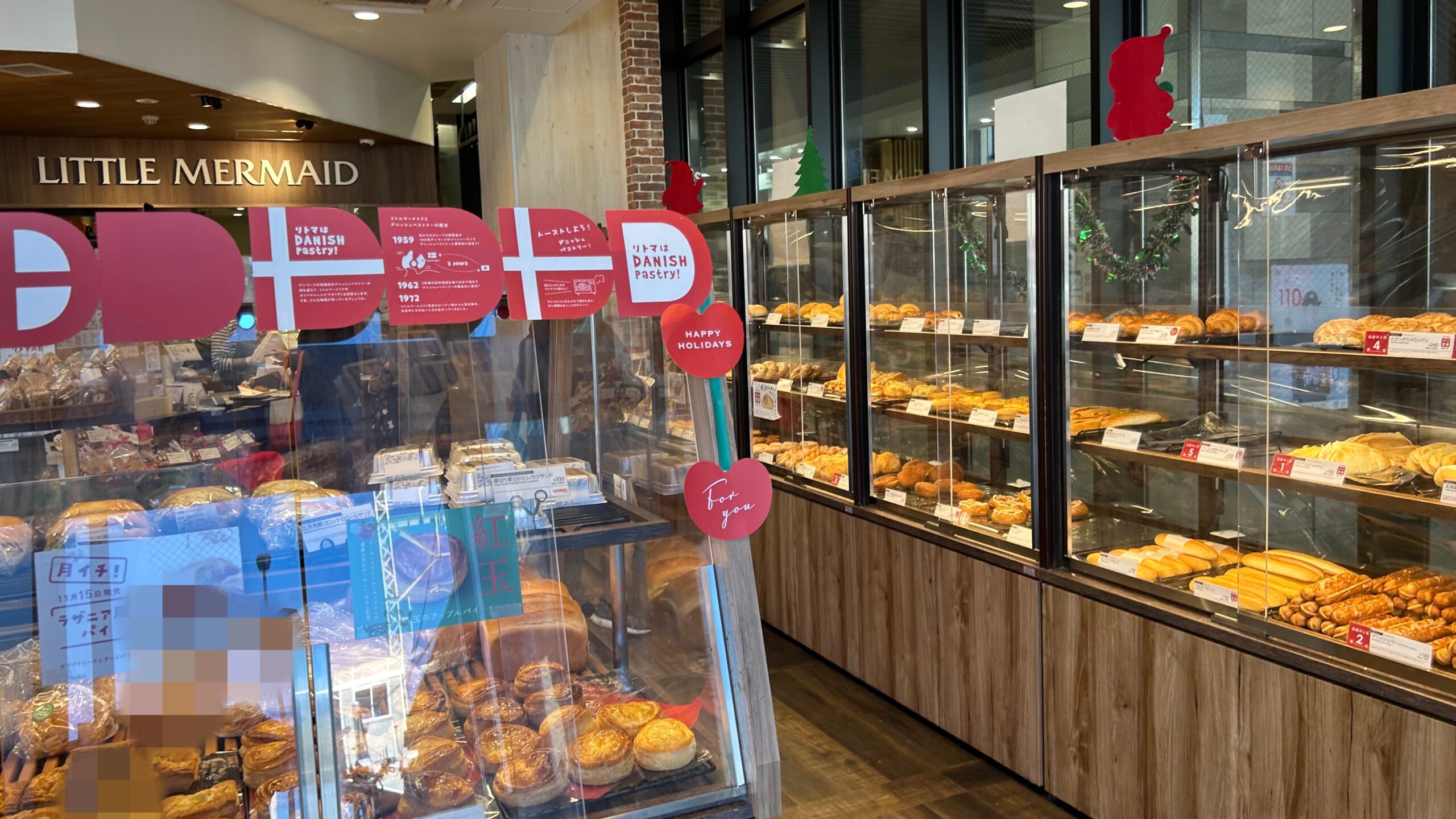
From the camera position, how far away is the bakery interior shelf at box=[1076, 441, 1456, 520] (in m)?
2.33

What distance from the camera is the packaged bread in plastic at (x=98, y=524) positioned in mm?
1627

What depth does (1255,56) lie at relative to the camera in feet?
10.9

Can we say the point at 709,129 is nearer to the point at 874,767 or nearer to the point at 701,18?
the point at 701,18

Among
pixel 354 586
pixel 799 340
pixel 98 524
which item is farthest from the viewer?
pixel 799 340

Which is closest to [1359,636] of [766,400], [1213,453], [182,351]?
[1213,453]

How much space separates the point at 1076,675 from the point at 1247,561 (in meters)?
0.65

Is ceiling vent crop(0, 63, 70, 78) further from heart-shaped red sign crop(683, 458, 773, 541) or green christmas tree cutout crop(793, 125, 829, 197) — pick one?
heart-shaped red sign crop(683, 458, 773, 541)

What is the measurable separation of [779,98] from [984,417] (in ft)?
10.6

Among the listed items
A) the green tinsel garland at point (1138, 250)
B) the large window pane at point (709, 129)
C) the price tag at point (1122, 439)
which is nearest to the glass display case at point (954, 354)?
the green tinsel garland at point (1138, 250)

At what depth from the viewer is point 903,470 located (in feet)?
13.9

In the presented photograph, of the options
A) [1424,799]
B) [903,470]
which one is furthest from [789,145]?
[1424,799]

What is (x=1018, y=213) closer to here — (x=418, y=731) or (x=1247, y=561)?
(x=1247, y=561)

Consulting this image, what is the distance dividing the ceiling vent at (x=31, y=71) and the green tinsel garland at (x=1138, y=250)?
480cm

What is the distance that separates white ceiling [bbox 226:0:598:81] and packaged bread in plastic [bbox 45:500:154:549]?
489 centimetres
